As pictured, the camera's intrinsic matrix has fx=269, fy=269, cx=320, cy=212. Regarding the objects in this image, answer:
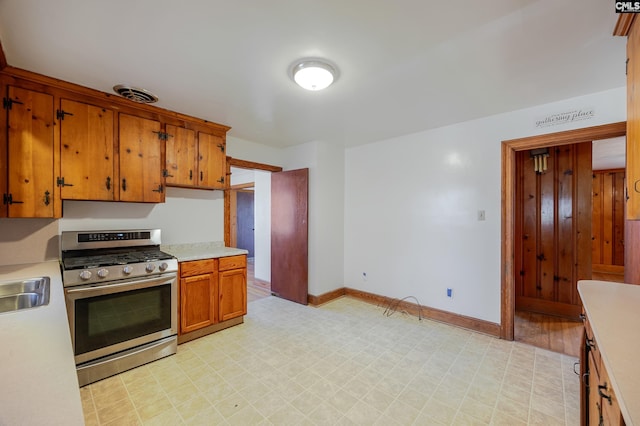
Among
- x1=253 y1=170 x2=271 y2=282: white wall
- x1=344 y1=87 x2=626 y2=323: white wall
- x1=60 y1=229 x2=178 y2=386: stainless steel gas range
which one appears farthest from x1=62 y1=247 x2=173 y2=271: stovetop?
x1=344 y1=87 x2=626 y2=323: white wall

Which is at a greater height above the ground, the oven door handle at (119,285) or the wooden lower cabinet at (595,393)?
the oven door handle at (119,285)

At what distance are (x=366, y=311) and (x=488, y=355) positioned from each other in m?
1.51

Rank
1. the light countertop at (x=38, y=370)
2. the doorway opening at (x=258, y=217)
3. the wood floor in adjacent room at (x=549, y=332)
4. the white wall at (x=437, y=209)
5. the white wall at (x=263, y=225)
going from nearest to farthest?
the light countertop at (x=38, y=370) < the wood floor in adjacent room at (x=549, y=332) < the white wall at (x=437, y=209) < the doorway opening at (x=258, y=217) < the white wall at (x=263, y=225)

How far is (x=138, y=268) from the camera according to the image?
239cm

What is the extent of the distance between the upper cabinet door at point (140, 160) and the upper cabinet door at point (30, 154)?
499 mm

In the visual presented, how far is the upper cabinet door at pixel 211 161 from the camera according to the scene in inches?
127

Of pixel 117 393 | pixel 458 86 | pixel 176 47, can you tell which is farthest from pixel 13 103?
pixel 458 86

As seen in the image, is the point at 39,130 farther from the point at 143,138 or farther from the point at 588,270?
the point at 588,270

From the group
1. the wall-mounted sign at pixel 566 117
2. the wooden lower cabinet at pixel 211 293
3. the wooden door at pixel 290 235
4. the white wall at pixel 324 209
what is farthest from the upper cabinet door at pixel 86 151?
the wall-mounted sign at pixel 566 117

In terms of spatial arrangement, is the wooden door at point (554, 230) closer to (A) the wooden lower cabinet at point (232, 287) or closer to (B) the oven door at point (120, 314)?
(A) the wooden lower cabinet at point (232, 287)

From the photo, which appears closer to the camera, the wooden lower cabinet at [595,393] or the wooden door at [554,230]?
the wooden lower cabinet at [595,393]

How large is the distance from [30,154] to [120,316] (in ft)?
4.92

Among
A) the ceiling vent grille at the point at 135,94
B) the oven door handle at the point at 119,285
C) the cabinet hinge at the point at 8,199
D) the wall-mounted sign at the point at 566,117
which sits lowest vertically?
the oven door handle at the point at 119,285

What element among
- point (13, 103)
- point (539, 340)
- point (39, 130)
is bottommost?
point (539, 340)
